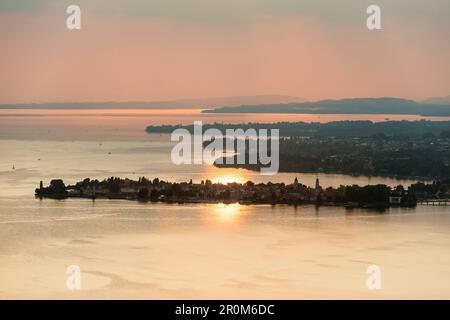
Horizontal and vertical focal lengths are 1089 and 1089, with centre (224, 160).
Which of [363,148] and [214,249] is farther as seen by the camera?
[363,148]

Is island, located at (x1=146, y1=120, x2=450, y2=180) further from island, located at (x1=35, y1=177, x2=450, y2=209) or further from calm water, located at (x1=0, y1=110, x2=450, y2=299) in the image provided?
island, located at (x1=35, y1=177, x2=450, y2=209)

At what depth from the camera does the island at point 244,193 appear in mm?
11055

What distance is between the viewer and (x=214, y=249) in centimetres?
802

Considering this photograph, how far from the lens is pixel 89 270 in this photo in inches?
283

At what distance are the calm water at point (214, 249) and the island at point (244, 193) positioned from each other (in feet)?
1.00

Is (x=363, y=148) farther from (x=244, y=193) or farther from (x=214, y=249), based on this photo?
(x=214, y=249)

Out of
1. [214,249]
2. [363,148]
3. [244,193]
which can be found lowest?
[214,249]

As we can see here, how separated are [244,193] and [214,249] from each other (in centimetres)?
326

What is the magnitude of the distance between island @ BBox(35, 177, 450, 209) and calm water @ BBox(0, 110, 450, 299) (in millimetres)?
305

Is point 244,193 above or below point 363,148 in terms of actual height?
below

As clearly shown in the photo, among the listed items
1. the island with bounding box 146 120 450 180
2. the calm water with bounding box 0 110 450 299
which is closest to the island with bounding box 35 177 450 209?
the calm water with bounding box 0 110 450 299

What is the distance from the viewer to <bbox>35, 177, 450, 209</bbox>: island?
11055 millimetres

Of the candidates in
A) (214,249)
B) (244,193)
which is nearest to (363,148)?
(244,193)
